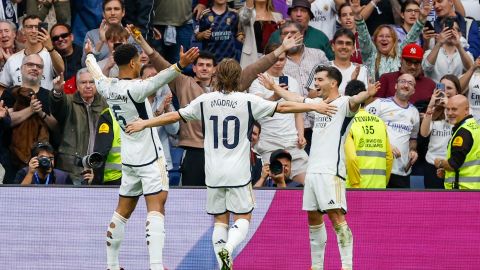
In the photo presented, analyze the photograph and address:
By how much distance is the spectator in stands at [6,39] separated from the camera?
19781 millimetres

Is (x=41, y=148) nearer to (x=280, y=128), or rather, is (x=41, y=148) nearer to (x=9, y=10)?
(x=280, y=128)

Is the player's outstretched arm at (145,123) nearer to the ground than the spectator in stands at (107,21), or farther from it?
nearer to the ground

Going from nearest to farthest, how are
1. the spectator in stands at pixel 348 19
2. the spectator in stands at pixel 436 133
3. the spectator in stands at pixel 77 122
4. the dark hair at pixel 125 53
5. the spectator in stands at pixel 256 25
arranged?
1. the dark hair at pixel 125 53
2. the spectator in stands at pixel 77 122
3. the spectator in stands at pixel 436 133
4. the spectator in stands at pixel 256 25
5. the spectator in stands at pixel 348 19

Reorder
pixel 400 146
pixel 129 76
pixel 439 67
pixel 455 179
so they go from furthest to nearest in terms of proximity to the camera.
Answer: pixel 439 67 < pixel 400 146 < pixel 455 179 < pixel 129 76

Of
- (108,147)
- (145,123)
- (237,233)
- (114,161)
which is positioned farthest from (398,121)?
(145,123)

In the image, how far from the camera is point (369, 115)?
17.5m

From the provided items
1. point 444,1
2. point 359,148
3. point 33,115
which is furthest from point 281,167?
point 444,1

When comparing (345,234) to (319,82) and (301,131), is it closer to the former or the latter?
(319,82)

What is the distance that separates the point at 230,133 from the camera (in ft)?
49.5

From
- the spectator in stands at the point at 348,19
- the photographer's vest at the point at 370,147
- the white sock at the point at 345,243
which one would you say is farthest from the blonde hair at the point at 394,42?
the white sock at the point at 345,243

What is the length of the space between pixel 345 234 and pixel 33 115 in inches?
192

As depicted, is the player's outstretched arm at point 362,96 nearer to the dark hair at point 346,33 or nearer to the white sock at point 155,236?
the white sock at point 155,236

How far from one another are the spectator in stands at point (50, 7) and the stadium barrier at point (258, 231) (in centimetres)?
484

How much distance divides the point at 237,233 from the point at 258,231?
1467 millimetres
